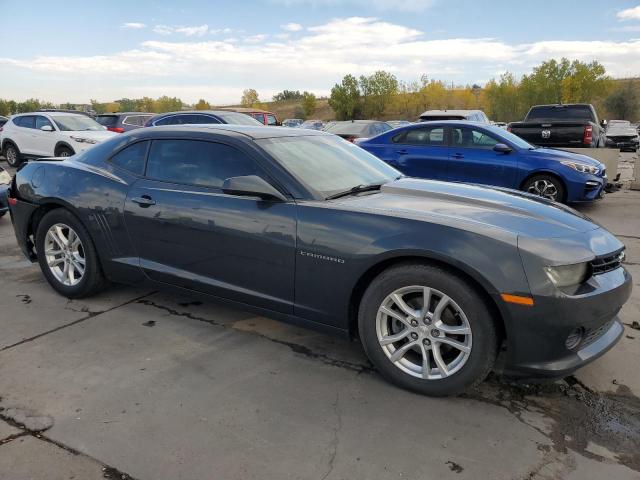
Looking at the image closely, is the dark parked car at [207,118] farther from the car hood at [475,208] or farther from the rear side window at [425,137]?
the car hood at [475,208]

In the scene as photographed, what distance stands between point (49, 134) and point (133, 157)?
1117 cm

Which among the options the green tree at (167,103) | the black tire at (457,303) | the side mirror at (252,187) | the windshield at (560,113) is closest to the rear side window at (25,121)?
the side mirror at (252,187)

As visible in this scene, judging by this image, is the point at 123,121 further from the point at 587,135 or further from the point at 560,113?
the point at 587,135

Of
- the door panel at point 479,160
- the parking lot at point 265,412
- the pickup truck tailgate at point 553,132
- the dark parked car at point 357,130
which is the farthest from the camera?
the dark parked car at point 357,130

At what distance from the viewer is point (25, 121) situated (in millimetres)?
14055

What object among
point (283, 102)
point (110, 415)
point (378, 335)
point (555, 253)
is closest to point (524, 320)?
point (555, 253)

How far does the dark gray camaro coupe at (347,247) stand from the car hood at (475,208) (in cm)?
1

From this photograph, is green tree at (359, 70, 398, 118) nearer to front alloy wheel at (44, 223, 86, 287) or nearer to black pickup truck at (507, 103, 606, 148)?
black pickup truck at (507, 103, 606, 148)

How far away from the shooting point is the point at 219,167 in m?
3.52

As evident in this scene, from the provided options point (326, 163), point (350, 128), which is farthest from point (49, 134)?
point (326, 163)

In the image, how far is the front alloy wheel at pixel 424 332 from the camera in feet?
8.88

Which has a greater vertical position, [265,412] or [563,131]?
[563,131]

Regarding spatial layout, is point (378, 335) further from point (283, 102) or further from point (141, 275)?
point (283, 102)

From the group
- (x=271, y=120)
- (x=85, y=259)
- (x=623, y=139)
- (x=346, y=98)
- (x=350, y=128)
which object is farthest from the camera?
(x=346, y=98)
